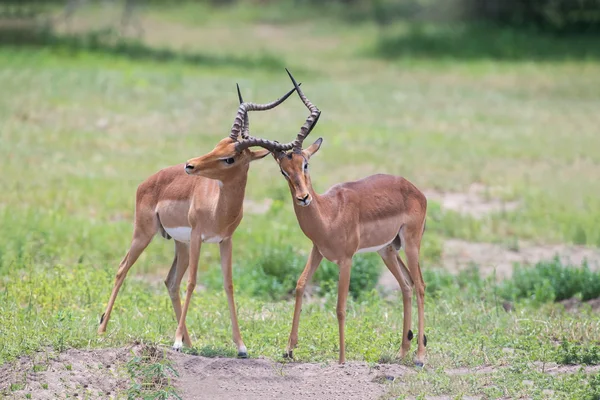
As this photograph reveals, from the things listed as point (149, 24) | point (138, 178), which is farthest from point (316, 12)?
point (138, 178)

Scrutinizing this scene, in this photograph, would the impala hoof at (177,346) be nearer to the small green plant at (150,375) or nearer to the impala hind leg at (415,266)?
the small green plant at (150,375)

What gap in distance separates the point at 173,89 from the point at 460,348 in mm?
12616

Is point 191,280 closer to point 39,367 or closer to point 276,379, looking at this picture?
point 276,379

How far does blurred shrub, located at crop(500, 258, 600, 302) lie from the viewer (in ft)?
30.0

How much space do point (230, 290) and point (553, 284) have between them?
3.70 m

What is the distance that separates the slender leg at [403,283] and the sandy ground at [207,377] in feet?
1.16

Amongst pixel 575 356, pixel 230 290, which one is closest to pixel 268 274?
pixel 230 290

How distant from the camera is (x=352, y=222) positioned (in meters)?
6.79

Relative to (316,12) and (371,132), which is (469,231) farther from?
(316,12)

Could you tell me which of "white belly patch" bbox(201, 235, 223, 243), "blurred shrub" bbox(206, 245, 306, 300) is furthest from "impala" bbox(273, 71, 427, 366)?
"blurred shrub" bbox(206, 245, 306, 300)

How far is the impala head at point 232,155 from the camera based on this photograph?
254 inches

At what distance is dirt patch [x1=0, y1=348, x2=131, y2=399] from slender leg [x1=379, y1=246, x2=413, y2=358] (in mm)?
1917

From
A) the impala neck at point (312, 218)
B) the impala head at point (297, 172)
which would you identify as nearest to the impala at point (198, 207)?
the impala head at point (297, 172)

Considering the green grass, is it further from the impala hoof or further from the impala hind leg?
the impala hind leg
